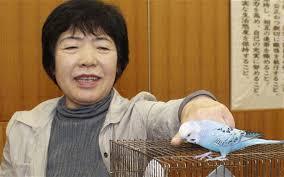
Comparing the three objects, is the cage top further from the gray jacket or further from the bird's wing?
the gray jacket

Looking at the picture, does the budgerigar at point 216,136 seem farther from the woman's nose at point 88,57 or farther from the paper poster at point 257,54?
the paper poster at point 257,54

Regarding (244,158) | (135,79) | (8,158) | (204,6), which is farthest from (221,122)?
(204,6)

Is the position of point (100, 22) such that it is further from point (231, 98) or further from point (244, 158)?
point (231, 98)

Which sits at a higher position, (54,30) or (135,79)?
(54,30)

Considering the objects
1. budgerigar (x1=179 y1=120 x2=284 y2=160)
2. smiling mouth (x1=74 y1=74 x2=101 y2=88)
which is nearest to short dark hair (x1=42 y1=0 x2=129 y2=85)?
smiling mouth (x1=74 y1=74 x2=101 y2=88)

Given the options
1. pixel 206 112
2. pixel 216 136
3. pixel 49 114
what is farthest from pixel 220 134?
pixel 49 114

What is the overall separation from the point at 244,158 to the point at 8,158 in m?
0.78

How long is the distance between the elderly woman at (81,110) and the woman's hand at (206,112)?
0.22 m

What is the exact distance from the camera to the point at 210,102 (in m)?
0.88

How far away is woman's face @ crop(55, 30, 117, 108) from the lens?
1195mm

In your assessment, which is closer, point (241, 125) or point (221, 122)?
point (221, 122)

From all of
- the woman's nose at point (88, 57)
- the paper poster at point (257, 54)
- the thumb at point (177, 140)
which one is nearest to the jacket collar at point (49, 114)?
the woman's nose at point (88, 57)

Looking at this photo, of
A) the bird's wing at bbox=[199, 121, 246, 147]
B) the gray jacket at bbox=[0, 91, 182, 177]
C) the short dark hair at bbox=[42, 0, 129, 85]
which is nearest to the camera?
the bird's wing at bbox=[199, 121, 246, 147]

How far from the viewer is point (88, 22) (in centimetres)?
121
